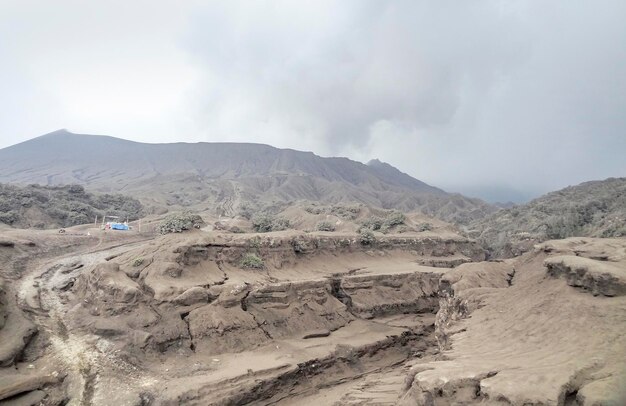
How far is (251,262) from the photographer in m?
20.3

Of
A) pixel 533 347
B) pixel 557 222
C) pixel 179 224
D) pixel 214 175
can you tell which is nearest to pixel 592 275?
pixel 533 347

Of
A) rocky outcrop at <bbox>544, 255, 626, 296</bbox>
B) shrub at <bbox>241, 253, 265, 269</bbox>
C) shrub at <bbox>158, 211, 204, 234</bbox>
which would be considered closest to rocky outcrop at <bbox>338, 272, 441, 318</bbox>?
shrub at <bbox>241, 253, 265, 269</bbox>

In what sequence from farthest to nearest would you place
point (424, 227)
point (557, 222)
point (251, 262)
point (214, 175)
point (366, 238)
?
point (214, 175)
point (557, 222)
point (424, 227)
point (366, 238)
point (251, 262)

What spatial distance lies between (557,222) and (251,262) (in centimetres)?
3612

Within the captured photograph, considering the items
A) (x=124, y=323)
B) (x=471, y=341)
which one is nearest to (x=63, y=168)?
(x=124, y=323)

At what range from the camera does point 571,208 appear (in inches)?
1735

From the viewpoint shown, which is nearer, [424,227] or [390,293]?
[390,293]

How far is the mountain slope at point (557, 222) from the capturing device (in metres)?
36.0

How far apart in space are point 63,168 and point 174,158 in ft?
120

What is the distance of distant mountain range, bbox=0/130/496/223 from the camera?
8619 centimetres

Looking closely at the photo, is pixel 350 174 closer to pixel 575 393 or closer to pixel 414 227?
pixel 414 227

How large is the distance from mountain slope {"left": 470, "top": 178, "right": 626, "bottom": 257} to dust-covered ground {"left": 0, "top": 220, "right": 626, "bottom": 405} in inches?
780

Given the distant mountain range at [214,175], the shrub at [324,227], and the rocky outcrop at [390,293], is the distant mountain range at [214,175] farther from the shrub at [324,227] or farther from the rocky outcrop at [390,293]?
the rocky outcrop at [390,293]

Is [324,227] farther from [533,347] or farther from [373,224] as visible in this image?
[533,347]
